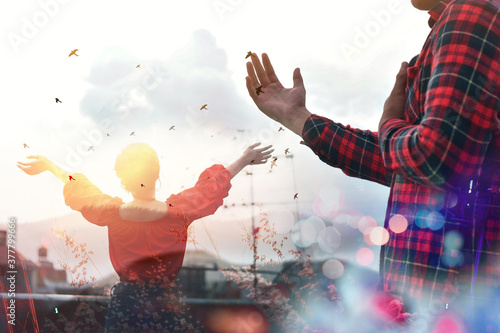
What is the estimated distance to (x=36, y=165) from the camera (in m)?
2.57

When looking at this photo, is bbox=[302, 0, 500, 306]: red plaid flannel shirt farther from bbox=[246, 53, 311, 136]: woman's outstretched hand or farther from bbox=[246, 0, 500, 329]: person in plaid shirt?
bbox=[246, 53, 311, 136]: woman's outstretched hand

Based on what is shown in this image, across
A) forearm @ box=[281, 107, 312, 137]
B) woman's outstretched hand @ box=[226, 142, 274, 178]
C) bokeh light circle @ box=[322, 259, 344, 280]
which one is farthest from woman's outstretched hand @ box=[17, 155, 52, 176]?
forearm @ box=[281, 107, 312, 137]

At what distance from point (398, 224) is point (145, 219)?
1.93m

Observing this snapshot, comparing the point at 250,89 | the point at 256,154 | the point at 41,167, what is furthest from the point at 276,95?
the point at 41,167

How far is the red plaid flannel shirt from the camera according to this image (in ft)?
2.41

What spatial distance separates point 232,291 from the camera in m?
2.83

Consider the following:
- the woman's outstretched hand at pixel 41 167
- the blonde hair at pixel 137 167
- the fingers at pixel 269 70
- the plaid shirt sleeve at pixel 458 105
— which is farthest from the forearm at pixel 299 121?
the woman's outstretched hand at pixel 41 167

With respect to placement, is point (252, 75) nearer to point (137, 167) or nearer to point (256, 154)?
point (256, 154)

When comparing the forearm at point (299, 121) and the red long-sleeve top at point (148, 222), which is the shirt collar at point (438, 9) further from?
the red long-sleeve top at point (148, 222)

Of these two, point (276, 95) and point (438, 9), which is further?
point (276, 95)

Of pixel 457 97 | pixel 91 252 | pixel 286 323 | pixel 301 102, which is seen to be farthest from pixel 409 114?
pixel 91 252

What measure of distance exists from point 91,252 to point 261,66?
2.00 meters

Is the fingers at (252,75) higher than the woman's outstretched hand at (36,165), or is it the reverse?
the fingers at (252,75)

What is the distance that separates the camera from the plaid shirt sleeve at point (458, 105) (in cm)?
73
